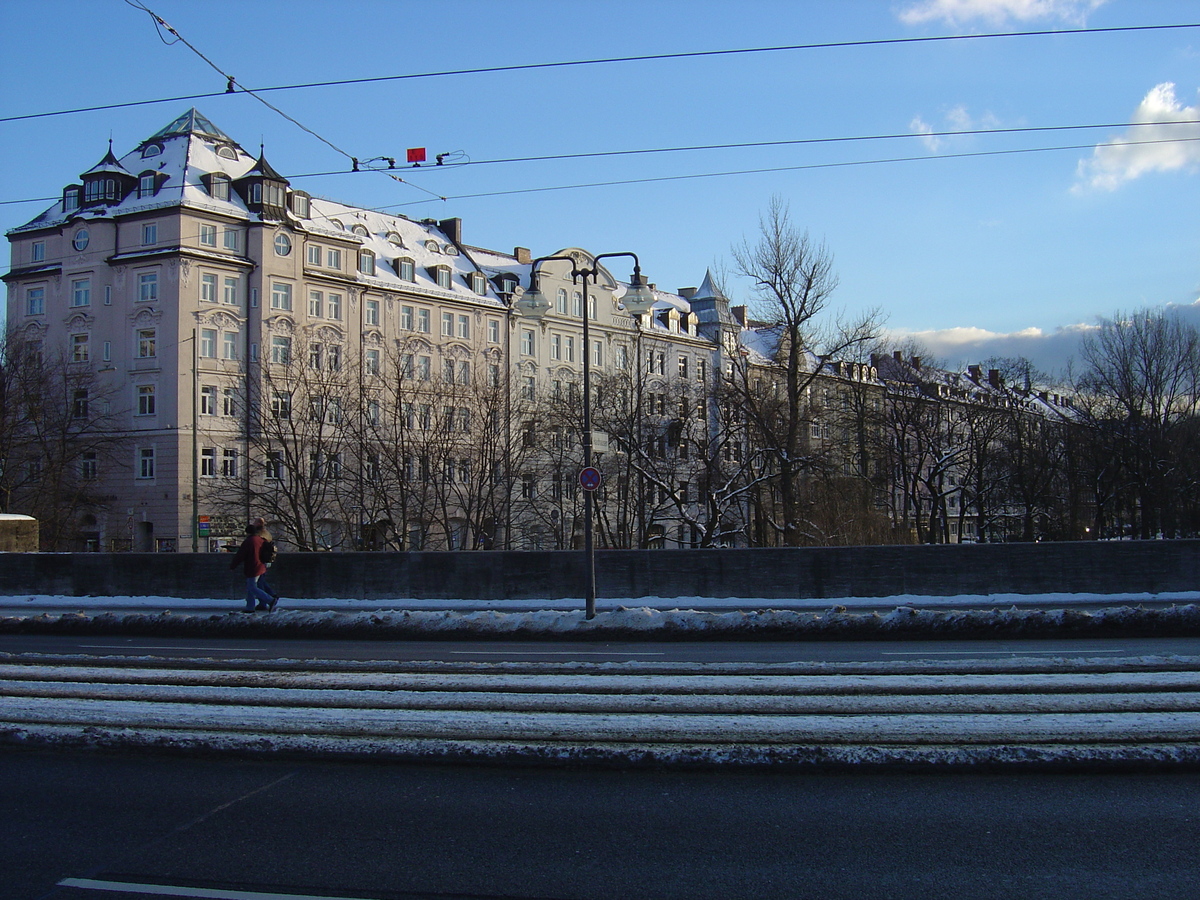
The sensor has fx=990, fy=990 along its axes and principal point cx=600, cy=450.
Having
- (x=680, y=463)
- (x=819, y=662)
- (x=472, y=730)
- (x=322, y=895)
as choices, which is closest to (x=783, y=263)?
(x=680, y=463)

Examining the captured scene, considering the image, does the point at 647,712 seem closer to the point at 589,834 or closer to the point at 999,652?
the point at 589,834

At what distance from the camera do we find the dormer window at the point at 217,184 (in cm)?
5584

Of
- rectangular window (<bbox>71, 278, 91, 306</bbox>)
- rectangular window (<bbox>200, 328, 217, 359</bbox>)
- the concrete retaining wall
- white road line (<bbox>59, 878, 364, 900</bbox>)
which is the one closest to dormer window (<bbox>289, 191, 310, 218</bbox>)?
rectangular window (<bbox>200, 328, 217, 359</bbox>)

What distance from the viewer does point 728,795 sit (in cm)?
615

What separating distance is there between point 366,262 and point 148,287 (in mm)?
14380

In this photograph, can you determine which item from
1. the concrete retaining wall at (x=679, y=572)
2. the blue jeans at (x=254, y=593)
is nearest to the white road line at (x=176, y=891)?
the blue jeans at (x=254, y=593)

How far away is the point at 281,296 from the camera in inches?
2290

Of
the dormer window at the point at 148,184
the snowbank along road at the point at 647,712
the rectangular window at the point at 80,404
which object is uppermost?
the dormer window at the point at 148,184

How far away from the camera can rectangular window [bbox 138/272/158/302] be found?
54.6 m

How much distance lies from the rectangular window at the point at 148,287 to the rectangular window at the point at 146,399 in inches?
190

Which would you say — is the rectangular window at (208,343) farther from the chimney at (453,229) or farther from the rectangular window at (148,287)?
the chimney at (453,229)

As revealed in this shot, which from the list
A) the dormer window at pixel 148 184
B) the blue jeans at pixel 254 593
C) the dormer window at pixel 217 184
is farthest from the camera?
the dormer window at pixel 217 184

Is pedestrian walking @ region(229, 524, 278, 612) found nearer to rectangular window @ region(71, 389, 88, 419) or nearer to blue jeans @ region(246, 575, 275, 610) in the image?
blue jeans @ region(246, 575, 275, 610)

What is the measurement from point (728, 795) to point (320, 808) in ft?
8.19
